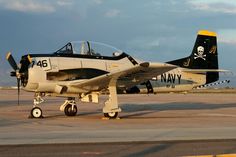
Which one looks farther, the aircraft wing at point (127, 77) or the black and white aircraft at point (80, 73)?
the black and white aircraft at point (80, 73)

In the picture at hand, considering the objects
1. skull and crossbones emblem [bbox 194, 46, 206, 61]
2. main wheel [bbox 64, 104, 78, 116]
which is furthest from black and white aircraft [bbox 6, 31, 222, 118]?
skull and crossbones emblem [bbox 194, 46, 206, 61]

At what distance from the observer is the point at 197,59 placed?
79.1ft

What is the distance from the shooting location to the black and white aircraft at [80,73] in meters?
18.4

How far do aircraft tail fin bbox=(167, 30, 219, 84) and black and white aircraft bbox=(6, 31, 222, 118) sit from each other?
399 centimetres

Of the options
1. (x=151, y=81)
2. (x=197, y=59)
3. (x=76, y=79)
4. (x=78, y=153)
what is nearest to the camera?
(x=78, y=153)

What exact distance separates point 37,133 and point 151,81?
10048 millimetres

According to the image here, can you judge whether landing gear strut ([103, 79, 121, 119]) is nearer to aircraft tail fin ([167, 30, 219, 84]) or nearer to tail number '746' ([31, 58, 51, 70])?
tail number '746' ([31, 58, 51, 70])

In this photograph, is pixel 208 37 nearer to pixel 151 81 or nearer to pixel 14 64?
pixel 151 81

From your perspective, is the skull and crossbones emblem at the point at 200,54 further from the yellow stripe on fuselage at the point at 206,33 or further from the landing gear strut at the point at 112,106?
the landing gear strut at the point at 112,106

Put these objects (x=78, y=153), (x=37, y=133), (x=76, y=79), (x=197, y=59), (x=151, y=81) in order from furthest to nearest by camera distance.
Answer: (x=197, y=59)
(x=151, y=81)
(x=76, y=79)
(x=37, y=133)
(x=78, y=153)

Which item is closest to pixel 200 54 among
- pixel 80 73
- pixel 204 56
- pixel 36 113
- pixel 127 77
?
pixel 204 56

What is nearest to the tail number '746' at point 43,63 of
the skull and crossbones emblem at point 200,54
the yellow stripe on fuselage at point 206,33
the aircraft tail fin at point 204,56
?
the aircraft tail fin at point 204,56

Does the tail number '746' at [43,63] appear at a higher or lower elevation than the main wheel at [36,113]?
higher

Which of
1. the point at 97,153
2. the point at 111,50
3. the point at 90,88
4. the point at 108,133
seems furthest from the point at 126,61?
the point at 97,153
